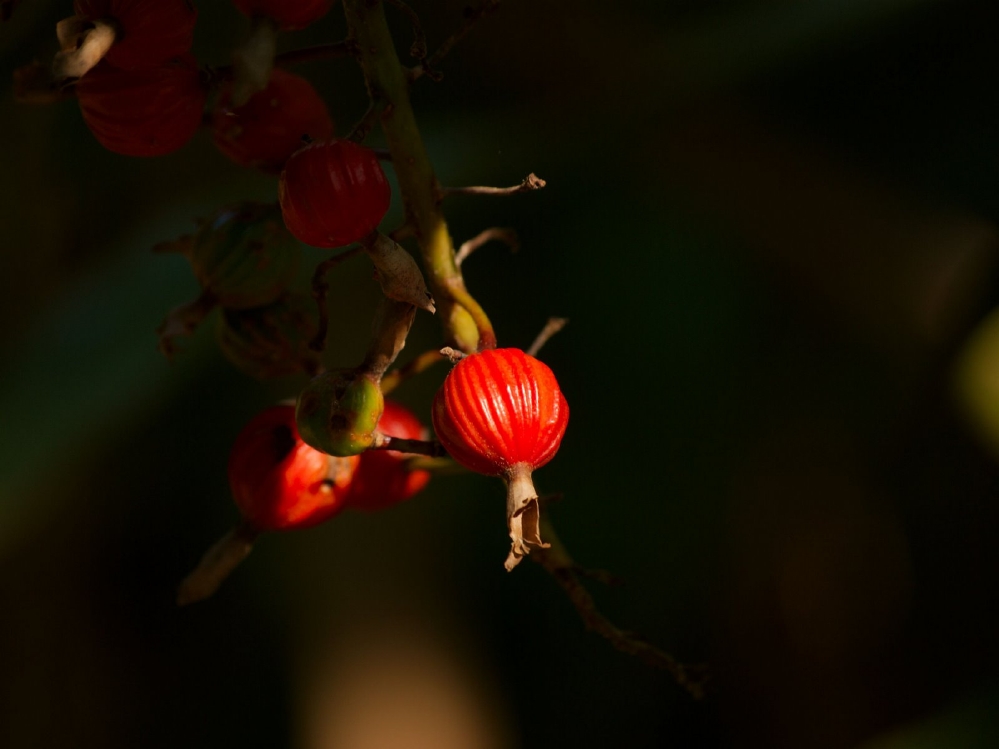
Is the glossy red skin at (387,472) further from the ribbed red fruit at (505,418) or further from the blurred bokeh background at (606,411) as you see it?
the blurred bokeh background at (606,411)

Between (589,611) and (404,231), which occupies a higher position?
(404,231)

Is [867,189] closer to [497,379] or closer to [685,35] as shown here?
[685,35]

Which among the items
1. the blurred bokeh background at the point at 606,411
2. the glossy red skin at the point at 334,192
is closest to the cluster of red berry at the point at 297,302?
the glossy red skin at the point at 334,192

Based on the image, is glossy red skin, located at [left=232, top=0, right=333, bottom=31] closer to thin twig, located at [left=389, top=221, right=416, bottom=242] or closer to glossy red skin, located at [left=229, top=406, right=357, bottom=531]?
thin twig, located at [left=389, top=221, right=416, bottom=242]

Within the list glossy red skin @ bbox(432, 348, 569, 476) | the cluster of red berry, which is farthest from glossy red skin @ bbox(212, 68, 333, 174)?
glossy red skin @ bbox(432, 348, 569, 476)

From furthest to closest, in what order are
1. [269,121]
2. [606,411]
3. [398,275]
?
[606,411], [269,121], [398,275]

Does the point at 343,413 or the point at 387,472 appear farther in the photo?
the point at 387,472

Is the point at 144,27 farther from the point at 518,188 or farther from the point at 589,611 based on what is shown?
the point at 589,611

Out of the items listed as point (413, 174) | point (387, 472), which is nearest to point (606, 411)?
point (387, 472)
